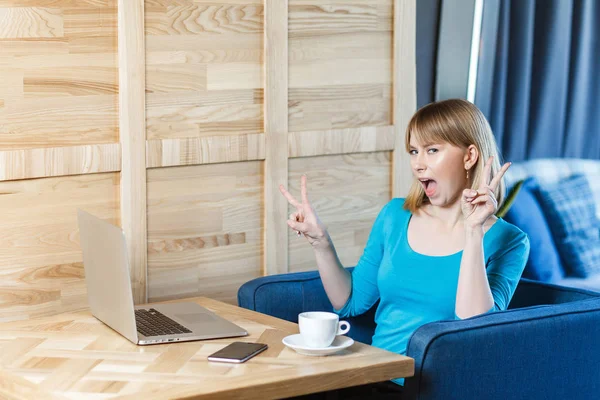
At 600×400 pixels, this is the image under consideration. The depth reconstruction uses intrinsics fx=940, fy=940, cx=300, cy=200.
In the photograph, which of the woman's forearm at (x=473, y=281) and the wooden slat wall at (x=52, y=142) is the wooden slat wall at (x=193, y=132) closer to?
Answer: the wooden slat wall at (x=52, y=142)

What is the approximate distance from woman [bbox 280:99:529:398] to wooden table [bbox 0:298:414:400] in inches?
13.9

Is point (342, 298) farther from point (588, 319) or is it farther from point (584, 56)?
point (584, 56)

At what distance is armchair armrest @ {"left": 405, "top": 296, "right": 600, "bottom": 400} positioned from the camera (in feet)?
6.54

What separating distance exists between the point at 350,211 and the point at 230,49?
0.66 m

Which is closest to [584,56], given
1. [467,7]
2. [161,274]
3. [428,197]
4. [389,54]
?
[467,7]

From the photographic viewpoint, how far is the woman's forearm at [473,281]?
2168 millimetres

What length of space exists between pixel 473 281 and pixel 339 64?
100 centimetres

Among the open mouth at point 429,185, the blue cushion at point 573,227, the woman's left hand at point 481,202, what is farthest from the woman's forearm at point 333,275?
the blue cushion at point 573,227

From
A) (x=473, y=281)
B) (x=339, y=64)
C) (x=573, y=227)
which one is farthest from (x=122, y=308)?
(x=573, y=227)

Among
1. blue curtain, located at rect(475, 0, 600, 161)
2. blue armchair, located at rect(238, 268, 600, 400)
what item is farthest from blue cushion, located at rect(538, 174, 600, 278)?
blue armchair, located at rect(238, 268, 600, 400)

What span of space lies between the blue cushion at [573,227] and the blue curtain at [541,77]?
40 centimetres

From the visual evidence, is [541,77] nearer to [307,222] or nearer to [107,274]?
[307,222]

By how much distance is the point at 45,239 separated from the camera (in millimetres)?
2406

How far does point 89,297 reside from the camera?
7.52ft
